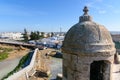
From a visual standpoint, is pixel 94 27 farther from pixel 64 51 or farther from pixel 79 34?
pixel 64 51

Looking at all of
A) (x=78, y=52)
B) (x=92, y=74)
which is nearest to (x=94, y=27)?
(x=78, y=52)

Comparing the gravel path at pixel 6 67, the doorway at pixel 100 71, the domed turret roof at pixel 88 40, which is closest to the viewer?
the domed turret roof at pixel 88 40

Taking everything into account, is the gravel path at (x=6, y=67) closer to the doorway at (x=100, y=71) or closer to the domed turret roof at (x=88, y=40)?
the doorway at (x=100, y=71)

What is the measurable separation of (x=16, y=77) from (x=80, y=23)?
29.1 ft

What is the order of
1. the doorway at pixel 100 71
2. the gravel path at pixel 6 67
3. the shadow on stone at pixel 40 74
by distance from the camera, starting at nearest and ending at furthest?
1. the doorway at pixel 100 71
2. the shadow on stone at pixel 40 74
3. the gravel path at pixel 6 67

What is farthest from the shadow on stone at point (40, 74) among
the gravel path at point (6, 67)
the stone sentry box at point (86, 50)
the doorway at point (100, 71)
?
the stone sentry box at point (86, 50)

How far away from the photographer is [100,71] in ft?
15.7

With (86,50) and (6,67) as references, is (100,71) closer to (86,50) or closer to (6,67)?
(86,50)

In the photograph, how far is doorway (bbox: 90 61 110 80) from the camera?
170 inches

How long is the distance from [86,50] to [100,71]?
1135 millimetres

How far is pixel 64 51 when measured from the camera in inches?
175

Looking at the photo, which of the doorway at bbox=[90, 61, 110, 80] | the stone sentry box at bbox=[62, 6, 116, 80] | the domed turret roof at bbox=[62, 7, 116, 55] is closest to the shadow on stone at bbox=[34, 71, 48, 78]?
the doorway at bbox=[90, 61, 110, 80]

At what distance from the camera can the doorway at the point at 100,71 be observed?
4324 mm

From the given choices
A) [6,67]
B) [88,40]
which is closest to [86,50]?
[88,40]
